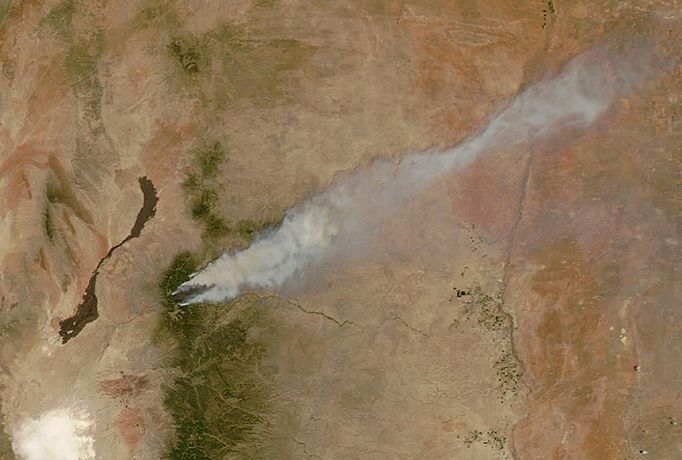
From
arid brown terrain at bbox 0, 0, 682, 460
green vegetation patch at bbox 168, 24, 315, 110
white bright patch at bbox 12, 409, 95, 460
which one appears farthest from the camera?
white bright patch at bbox 12, 409, 95, 460

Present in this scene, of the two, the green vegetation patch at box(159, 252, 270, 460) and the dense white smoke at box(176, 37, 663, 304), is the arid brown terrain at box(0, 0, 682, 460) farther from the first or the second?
the dense white smoke at box(176, 37, 663, 304)

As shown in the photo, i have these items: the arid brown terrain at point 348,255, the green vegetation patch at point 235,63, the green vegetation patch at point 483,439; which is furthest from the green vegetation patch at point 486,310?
the green vegetation patch at point 235,63

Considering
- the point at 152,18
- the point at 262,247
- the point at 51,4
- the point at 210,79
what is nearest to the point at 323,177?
the point at 262,247

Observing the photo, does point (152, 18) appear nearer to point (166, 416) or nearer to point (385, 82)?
point (385, 82)

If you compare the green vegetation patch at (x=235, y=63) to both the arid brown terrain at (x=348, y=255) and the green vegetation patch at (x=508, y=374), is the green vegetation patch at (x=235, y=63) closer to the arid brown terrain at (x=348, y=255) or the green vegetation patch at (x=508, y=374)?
the arid brown terrain at (x=348, y=255)

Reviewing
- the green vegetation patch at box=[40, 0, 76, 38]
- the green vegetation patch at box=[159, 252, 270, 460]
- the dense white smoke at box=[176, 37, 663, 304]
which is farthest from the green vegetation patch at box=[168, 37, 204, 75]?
the green vegetation patch at box=[159, 252, 270, 460]

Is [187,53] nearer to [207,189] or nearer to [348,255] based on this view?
[207,189]

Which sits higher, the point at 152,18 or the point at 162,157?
the point at 152,18

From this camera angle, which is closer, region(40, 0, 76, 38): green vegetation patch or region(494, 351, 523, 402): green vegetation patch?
region(494, 351, 523, 402): green vegetation patch
